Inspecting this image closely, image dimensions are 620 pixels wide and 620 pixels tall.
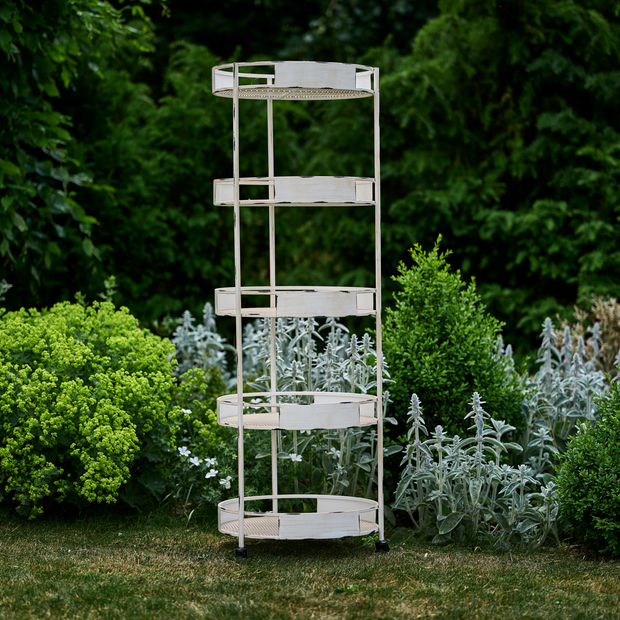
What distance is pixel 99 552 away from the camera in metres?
4.15

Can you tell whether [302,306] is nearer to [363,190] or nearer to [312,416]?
[312,416]

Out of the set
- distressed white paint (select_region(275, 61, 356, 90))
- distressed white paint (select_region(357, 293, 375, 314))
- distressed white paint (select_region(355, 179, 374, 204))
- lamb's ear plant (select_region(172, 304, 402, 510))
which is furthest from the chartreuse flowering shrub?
distressed white paint (select_region(275, 61, 356, 90))

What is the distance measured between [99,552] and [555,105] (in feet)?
21.1

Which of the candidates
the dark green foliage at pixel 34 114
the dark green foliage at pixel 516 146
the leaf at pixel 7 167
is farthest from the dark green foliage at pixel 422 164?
the leaf at pixel 7 167

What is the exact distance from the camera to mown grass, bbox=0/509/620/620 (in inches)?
133

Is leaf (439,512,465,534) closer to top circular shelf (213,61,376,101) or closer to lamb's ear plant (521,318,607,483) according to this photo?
lamb's ear plant (521,318,607,483)

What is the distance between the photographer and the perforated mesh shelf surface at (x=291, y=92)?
165 inches

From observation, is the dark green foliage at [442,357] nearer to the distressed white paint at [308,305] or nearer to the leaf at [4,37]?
the distressed white paint at [308,305]

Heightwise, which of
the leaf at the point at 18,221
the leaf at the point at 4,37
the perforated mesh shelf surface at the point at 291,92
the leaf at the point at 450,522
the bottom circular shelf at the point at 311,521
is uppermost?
the leaf at the point at 4,37

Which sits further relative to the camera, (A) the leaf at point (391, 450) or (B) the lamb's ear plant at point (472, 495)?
(A) the leaf at point (391, 450)

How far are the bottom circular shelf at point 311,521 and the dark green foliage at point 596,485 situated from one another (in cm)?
93

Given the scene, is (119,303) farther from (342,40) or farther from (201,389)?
(342,40)

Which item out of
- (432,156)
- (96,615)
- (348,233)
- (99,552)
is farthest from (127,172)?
(96,615)

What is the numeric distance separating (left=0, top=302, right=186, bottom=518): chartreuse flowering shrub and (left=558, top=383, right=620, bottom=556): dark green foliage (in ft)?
6.78
